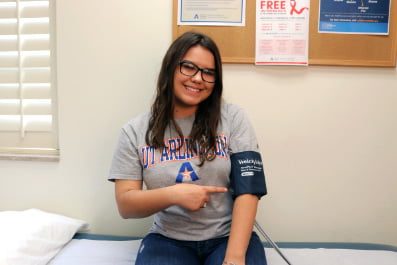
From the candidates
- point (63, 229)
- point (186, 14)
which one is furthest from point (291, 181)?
point (63, 229)

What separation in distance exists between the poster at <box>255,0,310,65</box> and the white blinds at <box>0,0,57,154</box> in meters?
0.86

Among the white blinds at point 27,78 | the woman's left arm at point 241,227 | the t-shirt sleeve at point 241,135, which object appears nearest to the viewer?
the woman's left arm at point 241,227

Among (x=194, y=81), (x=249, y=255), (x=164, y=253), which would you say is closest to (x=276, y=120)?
(x=194, y=81)

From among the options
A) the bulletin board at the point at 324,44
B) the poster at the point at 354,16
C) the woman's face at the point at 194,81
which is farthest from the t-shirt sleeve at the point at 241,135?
the poster at the point at 354,16

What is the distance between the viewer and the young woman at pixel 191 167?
0.92 m

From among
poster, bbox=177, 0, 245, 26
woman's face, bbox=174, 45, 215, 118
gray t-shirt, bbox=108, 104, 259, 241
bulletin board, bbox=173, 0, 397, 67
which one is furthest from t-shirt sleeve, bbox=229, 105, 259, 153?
poster, bbox=177, 0, 245, 26

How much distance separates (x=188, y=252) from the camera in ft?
3.02

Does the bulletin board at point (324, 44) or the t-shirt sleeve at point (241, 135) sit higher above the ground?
the bulletin board at point (324, 44)

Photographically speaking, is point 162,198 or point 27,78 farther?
point 27,78

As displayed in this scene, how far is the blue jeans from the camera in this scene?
34.4 inches

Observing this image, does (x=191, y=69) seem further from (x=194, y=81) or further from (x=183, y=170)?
(x=183, y=170)

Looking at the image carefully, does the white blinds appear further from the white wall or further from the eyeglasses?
the eyeglasses

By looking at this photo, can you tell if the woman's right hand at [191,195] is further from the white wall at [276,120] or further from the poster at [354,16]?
the poster at [354,16]

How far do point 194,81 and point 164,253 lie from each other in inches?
20.8
